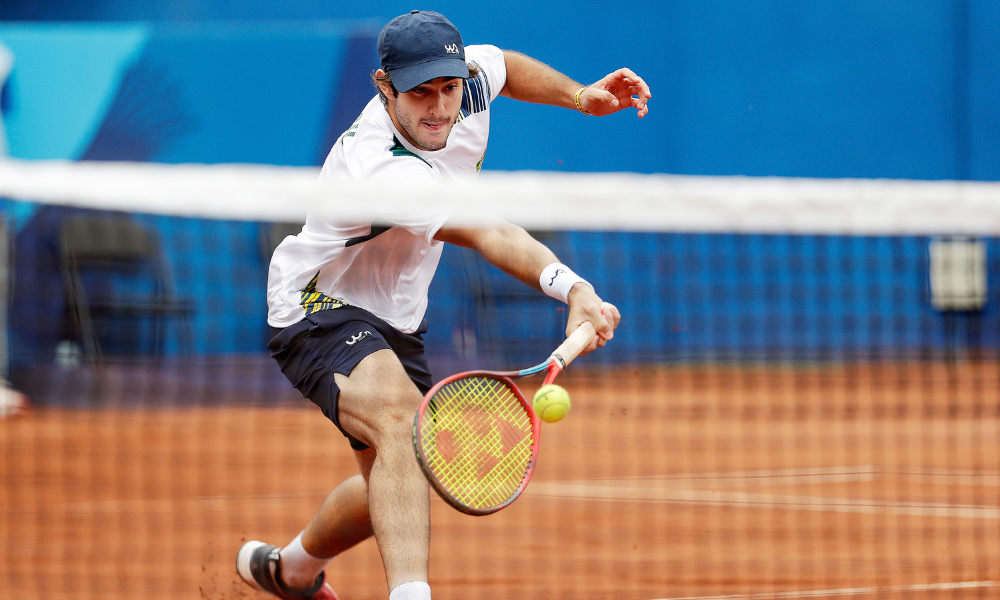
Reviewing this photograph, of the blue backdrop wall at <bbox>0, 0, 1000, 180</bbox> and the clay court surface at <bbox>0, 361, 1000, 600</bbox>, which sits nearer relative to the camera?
the clay court surface at <bbox>0, 361, 1000, 600</bbox>

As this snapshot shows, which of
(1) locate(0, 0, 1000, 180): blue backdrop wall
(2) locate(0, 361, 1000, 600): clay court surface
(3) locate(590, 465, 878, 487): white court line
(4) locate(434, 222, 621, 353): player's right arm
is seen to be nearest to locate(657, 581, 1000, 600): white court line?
(2) locate(0, 361, 1000, 600): clay court surface

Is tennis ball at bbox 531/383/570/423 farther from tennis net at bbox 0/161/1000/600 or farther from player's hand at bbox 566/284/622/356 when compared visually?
tennis net at bbox 0/161/1000/600

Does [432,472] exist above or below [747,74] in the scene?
below

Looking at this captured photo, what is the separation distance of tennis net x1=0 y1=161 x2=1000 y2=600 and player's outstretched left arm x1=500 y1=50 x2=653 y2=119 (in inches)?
10.1

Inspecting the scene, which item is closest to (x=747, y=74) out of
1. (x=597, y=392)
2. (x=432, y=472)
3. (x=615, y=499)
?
(x=597, y=392)

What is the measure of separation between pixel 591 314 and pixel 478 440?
0.44 metres

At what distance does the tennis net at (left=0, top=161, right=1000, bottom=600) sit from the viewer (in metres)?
3.27

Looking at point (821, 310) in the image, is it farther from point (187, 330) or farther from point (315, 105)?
point (187, 330)

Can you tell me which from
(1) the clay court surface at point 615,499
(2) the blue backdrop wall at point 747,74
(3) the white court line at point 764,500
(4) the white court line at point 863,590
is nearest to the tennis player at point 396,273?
(1) the clay court surface at point 615,499

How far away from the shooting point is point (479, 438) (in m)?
2.30

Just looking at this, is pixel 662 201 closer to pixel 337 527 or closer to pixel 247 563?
pixel 337 527

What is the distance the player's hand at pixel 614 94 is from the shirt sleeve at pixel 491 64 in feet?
0.84

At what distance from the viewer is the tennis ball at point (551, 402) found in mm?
2127

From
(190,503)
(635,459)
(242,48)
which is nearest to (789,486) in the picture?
(635,459)
